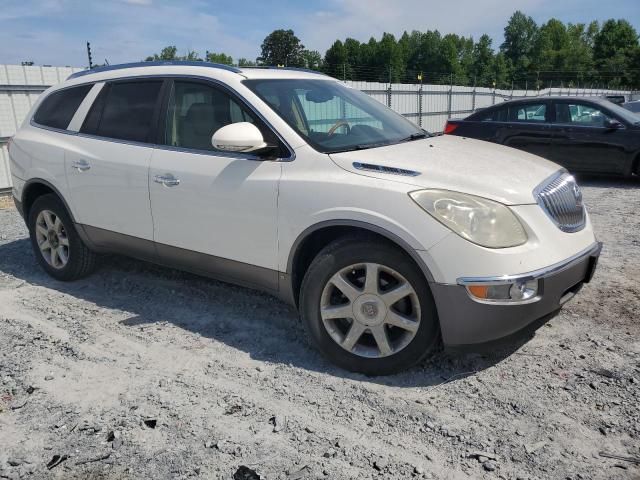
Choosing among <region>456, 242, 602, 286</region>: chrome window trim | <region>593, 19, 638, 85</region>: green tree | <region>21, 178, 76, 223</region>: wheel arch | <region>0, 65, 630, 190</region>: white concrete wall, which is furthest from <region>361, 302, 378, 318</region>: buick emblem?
<region>593, 19, 638, 85</region>: green tree

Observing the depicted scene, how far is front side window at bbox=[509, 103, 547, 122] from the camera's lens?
10047 mm

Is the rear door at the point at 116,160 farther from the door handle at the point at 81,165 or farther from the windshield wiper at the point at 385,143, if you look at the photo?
the windshield wiper at the point at 385,143

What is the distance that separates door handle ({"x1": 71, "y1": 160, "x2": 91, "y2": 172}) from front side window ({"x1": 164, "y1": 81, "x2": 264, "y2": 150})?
0.85 meters

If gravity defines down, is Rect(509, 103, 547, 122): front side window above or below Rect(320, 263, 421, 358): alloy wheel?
above

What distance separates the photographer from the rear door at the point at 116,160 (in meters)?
4.18

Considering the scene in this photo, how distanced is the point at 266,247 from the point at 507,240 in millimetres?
1473

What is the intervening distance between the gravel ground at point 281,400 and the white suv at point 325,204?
1.12 feet

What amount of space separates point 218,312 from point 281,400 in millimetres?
1405

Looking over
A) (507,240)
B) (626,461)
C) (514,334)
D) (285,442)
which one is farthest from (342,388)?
(626,461)

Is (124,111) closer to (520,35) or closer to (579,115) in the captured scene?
(579,115)

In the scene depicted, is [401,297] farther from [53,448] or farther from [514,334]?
[53,448]

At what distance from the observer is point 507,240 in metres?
2.91

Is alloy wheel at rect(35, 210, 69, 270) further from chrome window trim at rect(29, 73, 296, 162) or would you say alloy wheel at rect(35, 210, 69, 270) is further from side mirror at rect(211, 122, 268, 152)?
side mirror at rect(211, 122, 268, 152)

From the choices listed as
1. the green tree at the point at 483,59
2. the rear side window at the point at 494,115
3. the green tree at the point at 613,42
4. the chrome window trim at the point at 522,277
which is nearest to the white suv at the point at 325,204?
the chrome window trim at the point at 522,277
